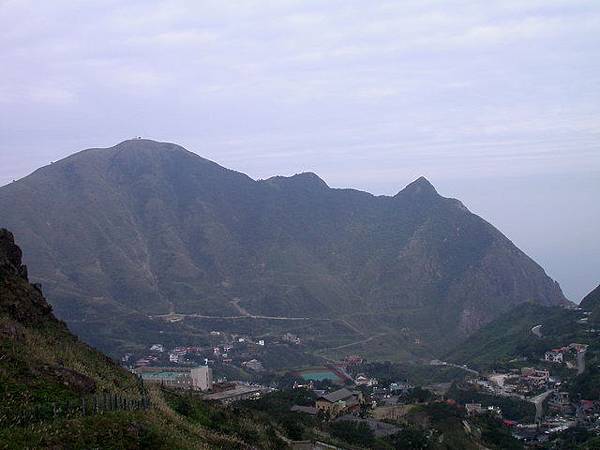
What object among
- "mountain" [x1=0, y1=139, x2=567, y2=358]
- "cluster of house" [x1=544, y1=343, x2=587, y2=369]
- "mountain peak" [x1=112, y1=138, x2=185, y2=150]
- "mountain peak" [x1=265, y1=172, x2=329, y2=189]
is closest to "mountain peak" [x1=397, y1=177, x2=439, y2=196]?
"mountain" [x1=0, y1=139, x2=567, y2=358]

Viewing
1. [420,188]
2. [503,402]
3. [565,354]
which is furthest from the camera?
[420,188]

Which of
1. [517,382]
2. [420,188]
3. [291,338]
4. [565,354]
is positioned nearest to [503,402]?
[517,382]

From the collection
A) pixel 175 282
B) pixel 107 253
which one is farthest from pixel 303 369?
pixel 107 253

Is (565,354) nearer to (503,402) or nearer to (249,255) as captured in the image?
(503,402)

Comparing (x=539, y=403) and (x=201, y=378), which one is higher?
(x=201, y=378)

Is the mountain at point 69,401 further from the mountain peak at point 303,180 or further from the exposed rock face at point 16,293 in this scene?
the mountain peak at point 303,180

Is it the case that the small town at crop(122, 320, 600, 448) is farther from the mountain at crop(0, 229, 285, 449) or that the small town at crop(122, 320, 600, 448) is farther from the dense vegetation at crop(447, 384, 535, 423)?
the mountain at crop(0, 229, 285, 449)
